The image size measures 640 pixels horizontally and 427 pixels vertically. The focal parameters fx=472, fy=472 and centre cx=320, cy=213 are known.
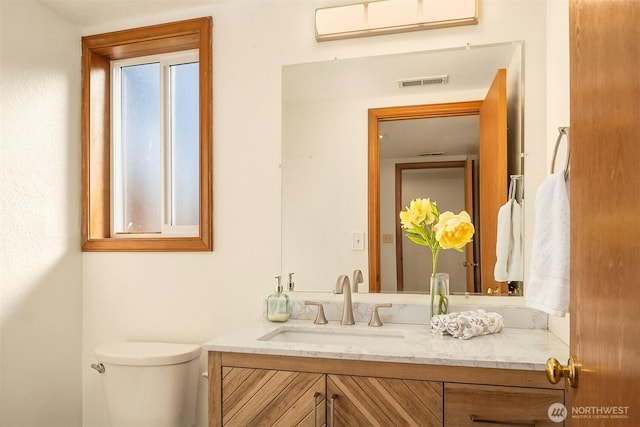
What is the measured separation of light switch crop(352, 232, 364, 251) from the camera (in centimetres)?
203

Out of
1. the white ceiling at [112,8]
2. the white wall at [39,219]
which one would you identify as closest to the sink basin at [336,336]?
the white wall at [39,219]

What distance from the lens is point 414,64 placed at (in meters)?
2.00

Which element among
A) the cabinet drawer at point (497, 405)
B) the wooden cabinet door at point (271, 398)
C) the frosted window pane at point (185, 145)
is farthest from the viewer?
the frosted window pane at point (185, 145)

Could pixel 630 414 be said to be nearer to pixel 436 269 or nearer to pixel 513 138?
pixel 436 269

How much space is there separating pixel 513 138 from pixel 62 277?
2.16 metres

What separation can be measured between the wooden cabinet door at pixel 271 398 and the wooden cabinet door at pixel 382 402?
50 millimetres

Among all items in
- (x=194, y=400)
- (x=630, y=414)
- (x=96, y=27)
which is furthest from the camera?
(x=96, y=27)

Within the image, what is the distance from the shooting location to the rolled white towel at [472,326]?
1650 millimetres

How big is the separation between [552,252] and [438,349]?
0.51 meters

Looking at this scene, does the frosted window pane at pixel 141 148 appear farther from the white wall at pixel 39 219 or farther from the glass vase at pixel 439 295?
the glass vase at pixel 439 295

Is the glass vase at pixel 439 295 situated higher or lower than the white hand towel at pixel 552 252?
lower

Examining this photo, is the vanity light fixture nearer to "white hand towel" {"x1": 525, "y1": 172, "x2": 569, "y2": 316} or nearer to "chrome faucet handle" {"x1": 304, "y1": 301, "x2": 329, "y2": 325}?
"white hand towel" {"x1": 525, "y1": 172, "x2": 569, "y2": 316}

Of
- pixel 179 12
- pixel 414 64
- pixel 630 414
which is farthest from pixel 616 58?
pixel 179 12

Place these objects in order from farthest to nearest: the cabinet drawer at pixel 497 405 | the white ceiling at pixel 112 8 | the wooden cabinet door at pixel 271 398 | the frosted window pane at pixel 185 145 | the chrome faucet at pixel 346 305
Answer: the frosted window pane at pixel 185 145
the white ceiling at pixel 112 8
the chrome faucet at pixel 346 305
the wooden cabinet door at pixel 271 398
the cabinet drawer at pixel 497 405
